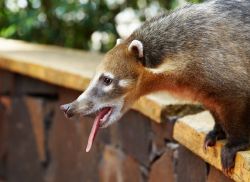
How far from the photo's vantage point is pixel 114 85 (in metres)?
2.93

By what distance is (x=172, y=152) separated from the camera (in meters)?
3.54

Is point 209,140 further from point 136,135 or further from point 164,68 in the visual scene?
point 136,135

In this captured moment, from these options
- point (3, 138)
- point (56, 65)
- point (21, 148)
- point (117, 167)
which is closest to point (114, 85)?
point (117, 167)

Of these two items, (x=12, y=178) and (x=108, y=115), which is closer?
(x=108, y=115)

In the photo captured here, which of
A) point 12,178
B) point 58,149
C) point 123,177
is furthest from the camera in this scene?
point 12,178

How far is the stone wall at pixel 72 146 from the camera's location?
357 cm

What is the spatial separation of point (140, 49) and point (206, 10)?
34cm

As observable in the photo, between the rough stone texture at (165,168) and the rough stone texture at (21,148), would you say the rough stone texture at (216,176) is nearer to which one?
the rough stone texture at (165,168)

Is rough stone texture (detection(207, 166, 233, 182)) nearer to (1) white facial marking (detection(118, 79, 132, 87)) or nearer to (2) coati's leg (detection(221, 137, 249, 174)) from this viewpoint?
(2) coati's leg (detection(221, 137, 249, 174))

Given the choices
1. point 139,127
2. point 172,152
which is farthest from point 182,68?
point 139,127

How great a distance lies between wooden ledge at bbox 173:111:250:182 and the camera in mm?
2673

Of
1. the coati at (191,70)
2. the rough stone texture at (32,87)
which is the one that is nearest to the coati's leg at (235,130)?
the coati at (191,70)

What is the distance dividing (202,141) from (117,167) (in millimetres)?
1348

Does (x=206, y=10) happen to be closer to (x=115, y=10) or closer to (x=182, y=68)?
(x=182, y=68)
